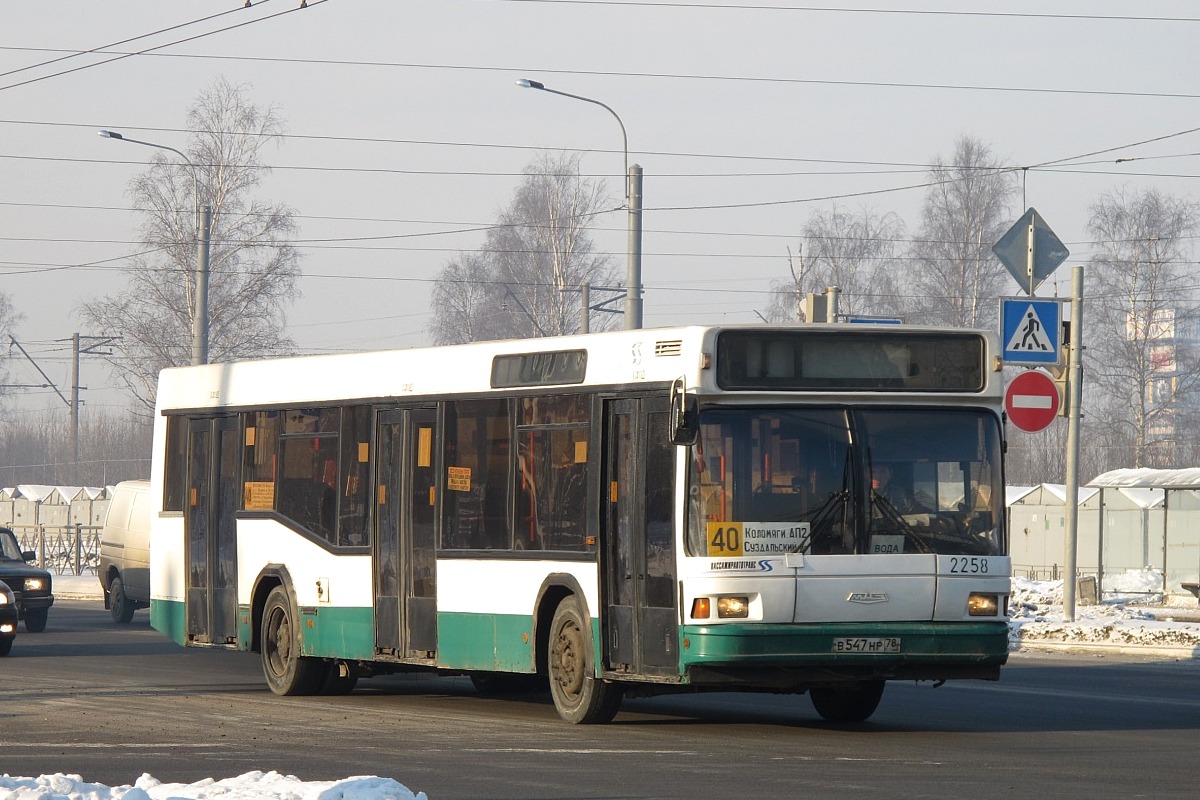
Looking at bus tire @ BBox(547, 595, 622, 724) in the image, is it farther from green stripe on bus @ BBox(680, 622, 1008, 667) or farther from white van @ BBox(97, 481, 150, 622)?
white van @ BBox(97, 481, 150, 622)

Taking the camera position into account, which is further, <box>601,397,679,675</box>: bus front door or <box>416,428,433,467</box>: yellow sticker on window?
<box>416,428,433,467</box>: yellow sticker on window

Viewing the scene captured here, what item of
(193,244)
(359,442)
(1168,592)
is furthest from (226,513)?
(193,244)

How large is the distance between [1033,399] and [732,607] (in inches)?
429

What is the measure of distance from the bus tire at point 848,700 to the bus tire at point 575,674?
155 centimetres

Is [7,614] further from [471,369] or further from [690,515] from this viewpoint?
[690,515]

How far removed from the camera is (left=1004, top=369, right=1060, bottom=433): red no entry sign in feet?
75.2

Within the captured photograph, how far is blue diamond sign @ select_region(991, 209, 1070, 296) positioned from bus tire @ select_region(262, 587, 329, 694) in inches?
393

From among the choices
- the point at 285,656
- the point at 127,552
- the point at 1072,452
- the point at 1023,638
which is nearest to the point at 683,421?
the point at 285,656

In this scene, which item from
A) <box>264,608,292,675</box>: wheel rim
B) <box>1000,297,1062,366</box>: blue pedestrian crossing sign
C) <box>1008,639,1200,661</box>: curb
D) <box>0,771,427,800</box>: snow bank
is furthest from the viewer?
<box>1000,297,1062,366</box>: blue pedestrian crossing sign

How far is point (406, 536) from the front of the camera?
16.2 m

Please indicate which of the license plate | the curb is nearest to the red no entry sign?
the curb

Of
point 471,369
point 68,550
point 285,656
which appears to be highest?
point 471,369

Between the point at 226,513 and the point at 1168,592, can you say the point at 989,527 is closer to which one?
the point at 226,513

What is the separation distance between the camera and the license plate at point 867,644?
13133 mm
